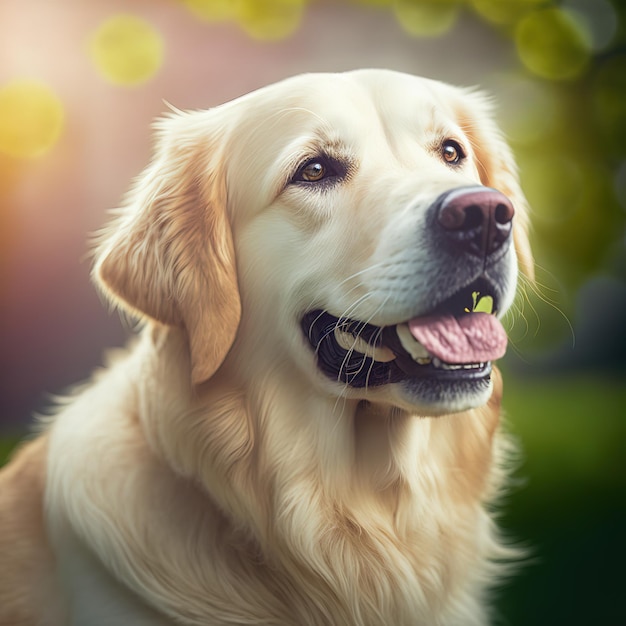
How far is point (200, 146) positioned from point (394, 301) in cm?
59

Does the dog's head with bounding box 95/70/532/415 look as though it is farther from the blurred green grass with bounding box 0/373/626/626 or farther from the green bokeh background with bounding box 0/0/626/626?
the blurred green grass with bounding box 0/373/626/626

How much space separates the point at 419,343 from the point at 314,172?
42 cm

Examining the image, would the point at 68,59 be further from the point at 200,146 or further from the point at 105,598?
the point at 105,598

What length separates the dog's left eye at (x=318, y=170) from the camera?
4.81 feet

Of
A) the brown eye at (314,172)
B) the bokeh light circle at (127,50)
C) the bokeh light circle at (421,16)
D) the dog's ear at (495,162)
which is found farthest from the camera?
the bokeh light circle at (421,16)

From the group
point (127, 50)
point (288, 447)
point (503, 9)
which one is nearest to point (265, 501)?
point (288, 447)

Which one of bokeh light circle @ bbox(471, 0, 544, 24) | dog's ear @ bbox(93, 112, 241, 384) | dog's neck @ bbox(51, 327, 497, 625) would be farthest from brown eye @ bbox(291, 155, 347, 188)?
bokeh light circle @ bbox(471, 0, 544, 24)

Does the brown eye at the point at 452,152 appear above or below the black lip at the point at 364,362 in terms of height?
above

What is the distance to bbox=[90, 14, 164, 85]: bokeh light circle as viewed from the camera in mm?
1792

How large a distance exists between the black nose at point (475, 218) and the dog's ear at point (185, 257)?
0.48m

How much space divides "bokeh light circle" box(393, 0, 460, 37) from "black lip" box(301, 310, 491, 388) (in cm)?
94

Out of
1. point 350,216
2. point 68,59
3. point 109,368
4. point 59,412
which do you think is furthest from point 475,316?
point 68,59

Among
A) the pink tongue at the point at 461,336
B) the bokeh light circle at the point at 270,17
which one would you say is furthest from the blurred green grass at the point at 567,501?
the bokeh light circle at the point at 270,17

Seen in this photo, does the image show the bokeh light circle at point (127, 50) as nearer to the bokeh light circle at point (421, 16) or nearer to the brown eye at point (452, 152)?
the bokeh light circle at point (421, 16)
